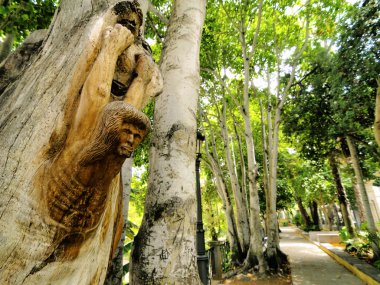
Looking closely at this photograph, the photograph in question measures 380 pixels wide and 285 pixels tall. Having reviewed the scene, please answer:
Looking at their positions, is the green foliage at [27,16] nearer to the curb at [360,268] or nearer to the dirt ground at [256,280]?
the dirt ground at [256,280]

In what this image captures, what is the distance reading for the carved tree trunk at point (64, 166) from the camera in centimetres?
84

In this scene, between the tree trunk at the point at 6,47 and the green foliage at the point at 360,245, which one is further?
the green foliage at the point at 360,245

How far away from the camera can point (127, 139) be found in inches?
35.2

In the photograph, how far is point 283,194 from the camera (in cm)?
2030

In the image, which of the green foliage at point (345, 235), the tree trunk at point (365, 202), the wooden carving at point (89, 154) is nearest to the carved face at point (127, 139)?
the wooden carving at point (89, 154)

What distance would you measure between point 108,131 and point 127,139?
2.8 inches

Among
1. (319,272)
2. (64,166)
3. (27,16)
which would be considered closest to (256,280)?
(319,272)

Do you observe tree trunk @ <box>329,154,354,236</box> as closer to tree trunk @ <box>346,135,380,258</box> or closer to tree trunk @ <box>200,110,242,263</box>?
tree trunk @ <box>346,135,380,258</box>

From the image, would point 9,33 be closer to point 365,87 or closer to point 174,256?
point 174,256

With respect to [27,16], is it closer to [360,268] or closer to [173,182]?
[173,182]

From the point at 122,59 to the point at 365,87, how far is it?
339 inches

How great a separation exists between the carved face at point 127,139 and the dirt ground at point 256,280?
8448 millimetres

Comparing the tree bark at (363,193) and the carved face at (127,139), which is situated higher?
the tree bark at (363,193)

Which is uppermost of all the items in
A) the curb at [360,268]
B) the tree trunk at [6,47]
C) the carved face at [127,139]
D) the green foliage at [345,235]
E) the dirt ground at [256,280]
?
the tree trunk at [6,47]
